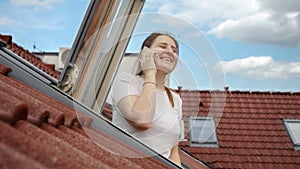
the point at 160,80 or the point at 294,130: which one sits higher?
the point at 294,130

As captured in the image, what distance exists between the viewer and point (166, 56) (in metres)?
1.03

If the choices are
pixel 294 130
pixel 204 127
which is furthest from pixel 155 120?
pixel 294 130

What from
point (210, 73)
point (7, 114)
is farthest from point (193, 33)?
point (7, 114)

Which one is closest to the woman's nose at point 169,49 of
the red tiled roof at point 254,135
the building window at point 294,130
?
the red tiled roof at point 254,135

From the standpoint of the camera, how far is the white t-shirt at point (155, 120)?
100 cm

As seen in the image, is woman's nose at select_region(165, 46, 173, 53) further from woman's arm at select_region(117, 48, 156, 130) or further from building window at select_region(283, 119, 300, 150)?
building window at select_region(283, 119, 300, 150)

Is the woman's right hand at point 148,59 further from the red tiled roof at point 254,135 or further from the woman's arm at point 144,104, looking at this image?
the red tiled roof at point 254,135

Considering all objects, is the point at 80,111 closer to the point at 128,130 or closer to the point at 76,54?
the point at 128,130

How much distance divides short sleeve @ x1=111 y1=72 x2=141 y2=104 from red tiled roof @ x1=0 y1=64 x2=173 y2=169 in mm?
128

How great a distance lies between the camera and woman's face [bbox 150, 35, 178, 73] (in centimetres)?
102

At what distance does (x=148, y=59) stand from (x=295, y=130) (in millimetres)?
4912

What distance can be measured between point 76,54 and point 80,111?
0.50m

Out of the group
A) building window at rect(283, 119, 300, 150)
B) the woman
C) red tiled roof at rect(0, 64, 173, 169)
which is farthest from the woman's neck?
building window at rect(283, 119, 300, 150)

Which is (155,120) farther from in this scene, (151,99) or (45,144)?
(45,144)
